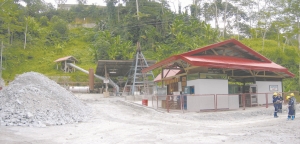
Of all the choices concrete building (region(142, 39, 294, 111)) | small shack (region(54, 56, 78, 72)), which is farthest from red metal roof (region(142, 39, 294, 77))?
small shack (region(54, 56, 78, 72))

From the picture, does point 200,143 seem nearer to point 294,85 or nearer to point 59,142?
point 59,142

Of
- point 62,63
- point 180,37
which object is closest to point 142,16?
point 180,37

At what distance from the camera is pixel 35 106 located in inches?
524

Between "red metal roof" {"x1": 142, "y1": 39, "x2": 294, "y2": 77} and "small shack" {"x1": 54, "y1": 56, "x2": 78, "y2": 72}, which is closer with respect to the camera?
"red metal roof" {"x1": 142, "y1": 39, "x2": 294, "y2": 77}

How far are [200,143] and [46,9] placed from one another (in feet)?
256

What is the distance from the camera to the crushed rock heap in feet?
39.9

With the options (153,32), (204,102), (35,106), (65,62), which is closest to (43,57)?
(65,62)

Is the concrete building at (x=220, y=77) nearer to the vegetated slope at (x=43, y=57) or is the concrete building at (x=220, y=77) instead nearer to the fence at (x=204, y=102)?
the fence at (x=204, y=102)

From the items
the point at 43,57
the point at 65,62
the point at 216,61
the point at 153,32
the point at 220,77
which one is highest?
the point at 153,32

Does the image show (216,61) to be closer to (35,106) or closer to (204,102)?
(204,102)

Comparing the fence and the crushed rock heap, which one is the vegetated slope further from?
the fence

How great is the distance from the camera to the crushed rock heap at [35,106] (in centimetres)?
1216

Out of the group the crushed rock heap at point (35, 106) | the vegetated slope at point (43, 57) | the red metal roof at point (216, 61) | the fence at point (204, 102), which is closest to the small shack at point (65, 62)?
the vegetated slope at point (43, 57)

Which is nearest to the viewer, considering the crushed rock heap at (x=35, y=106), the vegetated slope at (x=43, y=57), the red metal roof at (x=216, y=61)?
the crushed rock heap at (x=35, y=106)
